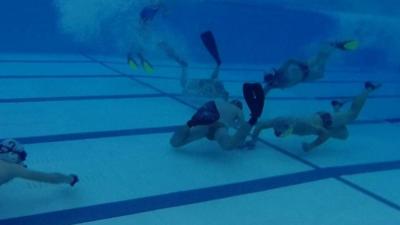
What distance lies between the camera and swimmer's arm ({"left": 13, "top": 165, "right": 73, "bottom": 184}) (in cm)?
220

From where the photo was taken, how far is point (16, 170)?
219 cm

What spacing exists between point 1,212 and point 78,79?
4165 mm

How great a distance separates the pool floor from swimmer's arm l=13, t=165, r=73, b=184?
0.09m

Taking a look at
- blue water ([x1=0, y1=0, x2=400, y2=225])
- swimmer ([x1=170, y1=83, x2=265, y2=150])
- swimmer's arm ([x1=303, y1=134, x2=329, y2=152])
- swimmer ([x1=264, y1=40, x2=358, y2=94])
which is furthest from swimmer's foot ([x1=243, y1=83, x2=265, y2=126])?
swimmer ([x1=264, y1=40, x2=358, y2=94])

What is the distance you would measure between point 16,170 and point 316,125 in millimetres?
2358

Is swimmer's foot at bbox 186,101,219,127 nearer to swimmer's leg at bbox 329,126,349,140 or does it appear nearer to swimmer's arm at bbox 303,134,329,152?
swimmer's arm at bbox 303,134,329,152

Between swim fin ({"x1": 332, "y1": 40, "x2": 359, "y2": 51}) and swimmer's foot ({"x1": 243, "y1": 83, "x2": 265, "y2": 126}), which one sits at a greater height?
swim fin ({"x1": 332, "y1": 40, "x2": 359, "y2": 51})

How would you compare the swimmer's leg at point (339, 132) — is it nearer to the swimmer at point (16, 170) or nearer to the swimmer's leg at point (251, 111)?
the swimmer's leg at point (251, 111)

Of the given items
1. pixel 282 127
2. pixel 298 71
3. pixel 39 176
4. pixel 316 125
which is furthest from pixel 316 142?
pixel 39 176

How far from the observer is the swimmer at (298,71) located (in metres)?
4.90

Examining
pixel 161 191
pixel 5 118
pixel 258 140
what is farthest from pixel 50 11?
pixel 161 191

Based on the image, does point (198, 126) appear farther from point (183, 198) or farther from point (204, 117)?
point (183, 198)

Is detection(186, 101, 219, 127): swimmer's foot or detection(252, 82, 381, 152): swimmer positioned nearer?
detection(186, 101, 219, 127): swimmer's foot

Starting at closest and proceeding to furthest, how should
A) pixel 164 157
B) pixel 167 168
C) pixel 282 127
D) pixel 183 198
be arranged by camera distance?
pixel 183 198 < pixel 167 168 < pixel 164 157 < pixel 282 127
